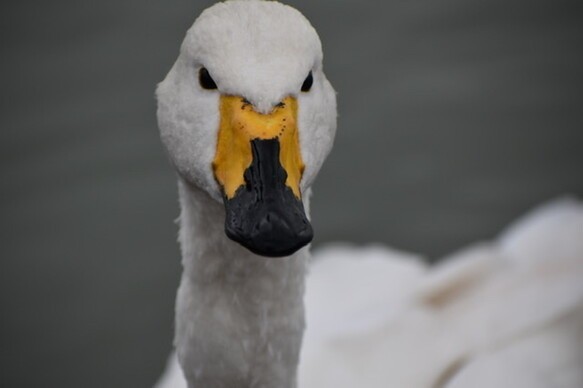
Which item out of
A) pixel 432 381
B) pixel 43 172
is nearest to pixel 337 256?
pixel 432 381

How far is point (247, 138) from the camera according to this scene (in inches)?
110

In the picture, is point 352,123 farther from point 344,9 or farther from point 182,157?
point 182,157

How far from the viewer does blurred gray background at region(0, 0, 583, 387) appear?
21.2 feet

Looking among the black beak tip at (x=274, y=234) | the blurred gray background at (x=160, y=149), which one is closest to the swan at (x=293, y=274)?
the black beak tip at (x=274, y=234)

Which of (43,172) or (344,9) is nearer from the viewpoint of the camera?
(43,172)

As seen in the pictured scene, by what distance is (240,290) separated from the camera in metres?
3.35

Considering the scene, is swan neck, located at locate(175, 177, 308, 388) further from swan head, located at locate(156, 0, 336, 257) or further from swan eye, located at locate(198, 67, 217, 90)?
swan eye, located at locate(198, 67, 217, 90)

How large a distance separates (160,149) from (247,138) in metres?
4.33

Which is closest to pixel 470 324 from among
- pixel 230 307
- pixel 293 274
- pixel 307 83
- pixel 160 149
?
pixel 293 274

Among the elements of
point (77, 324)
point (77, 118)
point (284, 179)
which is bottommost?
point (77, 324)

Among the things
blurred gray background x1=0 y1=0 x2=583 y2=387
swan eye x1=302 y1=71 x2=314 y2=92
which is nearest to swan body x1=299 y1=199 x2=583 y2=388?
blurred gray background x1=0 y1=0 x2=583 y2=387

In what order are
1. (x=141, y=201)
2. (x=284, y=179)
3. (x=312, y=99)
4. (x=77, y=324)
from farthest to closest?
(x=141, y=201) < (x=77, y=324) < (x=312, y=99) < (x=284, y=179)

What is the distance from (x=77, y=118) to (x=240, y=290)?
4.17m

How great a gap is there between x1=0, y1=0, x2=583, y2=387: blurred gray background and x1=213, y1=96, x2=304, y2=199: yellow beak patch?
359 centimetres
